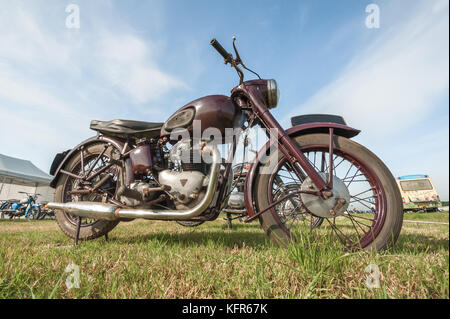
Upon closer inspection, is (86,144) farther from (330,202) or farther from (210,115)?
(330,202)

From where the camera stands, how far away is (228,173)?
1.85 m

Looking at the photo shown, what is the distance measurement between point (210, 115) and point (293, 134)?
2.50ft

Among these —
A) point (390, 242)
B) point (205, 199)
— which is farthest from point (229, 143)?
point (390, 242)

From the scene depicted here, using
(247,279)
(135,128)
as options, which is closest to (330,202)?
(247,279)

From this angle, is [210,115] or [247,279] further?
[210,115]

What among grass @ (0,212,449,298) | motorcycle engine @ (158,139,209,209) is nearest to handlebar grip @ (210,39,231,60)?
motorcycle engine @ (158,139,209,209)

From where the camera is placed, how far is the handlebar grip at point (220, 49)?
5.91ft

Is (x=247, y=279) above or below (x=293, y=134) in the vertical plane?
below

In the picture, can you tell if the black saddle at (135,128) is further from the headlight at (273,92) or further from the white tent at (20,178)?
the white tent at (20,178)

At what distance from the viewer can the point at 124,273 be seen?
1166 millimetres

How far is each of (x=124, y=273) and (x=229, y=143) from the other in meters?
1.33

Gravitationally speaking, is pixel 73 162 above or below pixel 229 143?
below

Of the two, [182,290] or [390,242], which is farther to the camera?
[390,242]

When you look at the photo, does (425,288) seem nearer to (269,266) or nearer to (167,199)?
(269,266)
